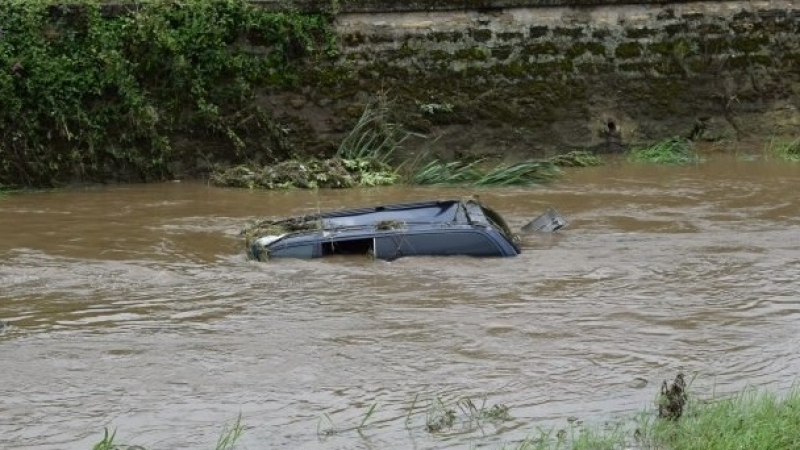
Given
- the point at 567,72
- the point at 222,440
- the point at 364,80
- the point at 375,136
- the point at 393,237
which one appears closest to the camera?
the point at 222,440

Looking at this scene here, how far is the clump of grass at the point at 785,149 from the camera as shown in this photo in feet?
52.9

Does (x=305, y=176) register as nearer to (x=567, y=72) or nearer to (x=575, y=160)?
(x=575, y=160)

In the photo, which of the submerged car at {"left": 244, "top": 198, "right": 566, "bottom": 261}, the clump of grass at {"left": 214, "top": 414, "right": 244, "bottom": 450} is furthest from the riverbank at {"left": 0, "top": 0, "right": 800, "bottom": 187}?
the clump of grass at {"left": 214, "top": 414, "right": 244, "bottom": 450}

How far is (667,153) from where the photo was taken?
1619 cm

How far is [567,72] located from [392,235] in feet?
24.1

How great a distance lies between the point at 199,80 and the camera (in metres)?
15.3

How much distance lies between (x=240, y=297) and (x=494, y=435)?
10.9ft

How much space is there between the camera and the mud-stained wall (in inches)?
634

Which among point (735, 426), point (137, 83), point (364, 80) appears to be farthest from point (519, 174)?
point (735, 426)

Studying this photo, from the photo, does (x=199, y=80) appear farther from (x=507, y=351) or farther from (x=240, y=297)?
(x=507, y=351)

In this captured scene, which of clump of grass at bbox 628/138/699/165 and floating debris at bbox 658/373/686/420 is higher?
clump of grass at bbox 628/138/699/165

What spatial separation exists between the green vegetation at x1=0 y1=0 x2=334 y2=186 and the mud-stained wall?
0.70 metres

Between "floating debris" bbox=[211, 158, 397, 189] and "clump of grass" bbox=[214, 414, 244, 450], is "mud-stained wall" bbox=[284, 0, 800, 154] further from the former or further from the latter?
"clump of grass" bbox=[214, 414, 244, 450]

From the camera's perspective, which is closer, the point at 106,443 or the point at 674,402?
the point at 106,443
